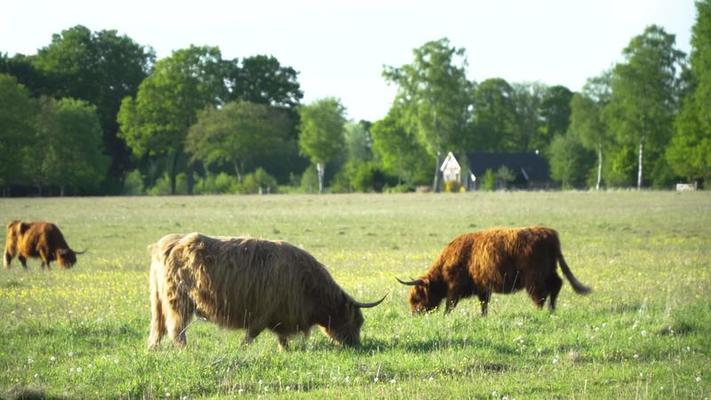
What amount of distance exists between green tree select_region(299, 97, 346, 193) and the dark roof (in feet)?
60.9

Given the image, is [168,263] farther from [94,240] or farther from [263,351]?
[94,240]

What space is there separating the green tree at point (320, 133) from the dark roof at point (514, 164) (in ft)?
60.9

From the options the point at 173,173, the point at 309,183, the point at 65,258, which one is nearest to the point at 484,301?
the point at 65,258

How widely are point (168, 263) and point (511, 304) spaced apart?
19.2ft

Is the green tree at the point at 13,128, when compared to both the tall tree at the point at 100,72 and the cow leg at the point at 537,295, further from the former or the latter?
the cow leg at the point at 537,295

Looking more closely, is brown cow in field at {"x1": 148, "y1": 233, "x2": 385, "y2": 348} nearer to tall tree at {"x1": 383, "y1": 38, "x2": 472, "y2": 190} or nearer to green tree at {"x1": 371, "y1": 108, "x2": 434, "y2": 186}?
tall tree at {"x1": 383, "y1": 38, "x2": 472, "y2": 190}

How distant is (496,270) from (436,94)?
7744 centimetres

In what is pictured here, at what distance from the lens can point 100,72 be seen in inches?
3674

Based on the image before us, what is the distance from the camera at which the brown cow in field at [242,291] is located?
30.8ft

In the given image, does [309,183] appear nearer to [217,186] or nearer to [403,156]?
[217,186]

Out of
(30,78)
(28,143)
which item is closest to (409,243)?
(28,143)

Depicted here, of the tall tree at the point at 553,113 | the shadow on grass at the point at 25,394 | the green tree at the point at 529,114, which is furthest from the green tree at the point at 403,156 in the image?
the shadow on grass at the point at 25,394

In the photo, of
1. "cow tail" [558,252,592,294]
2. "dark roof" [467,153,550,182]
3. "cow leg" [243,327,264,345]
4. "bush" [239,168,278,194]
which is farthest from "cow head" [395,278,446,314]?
Result: "dark roof" [467,153,550,182]

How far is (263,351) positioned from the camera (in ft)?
30.3
